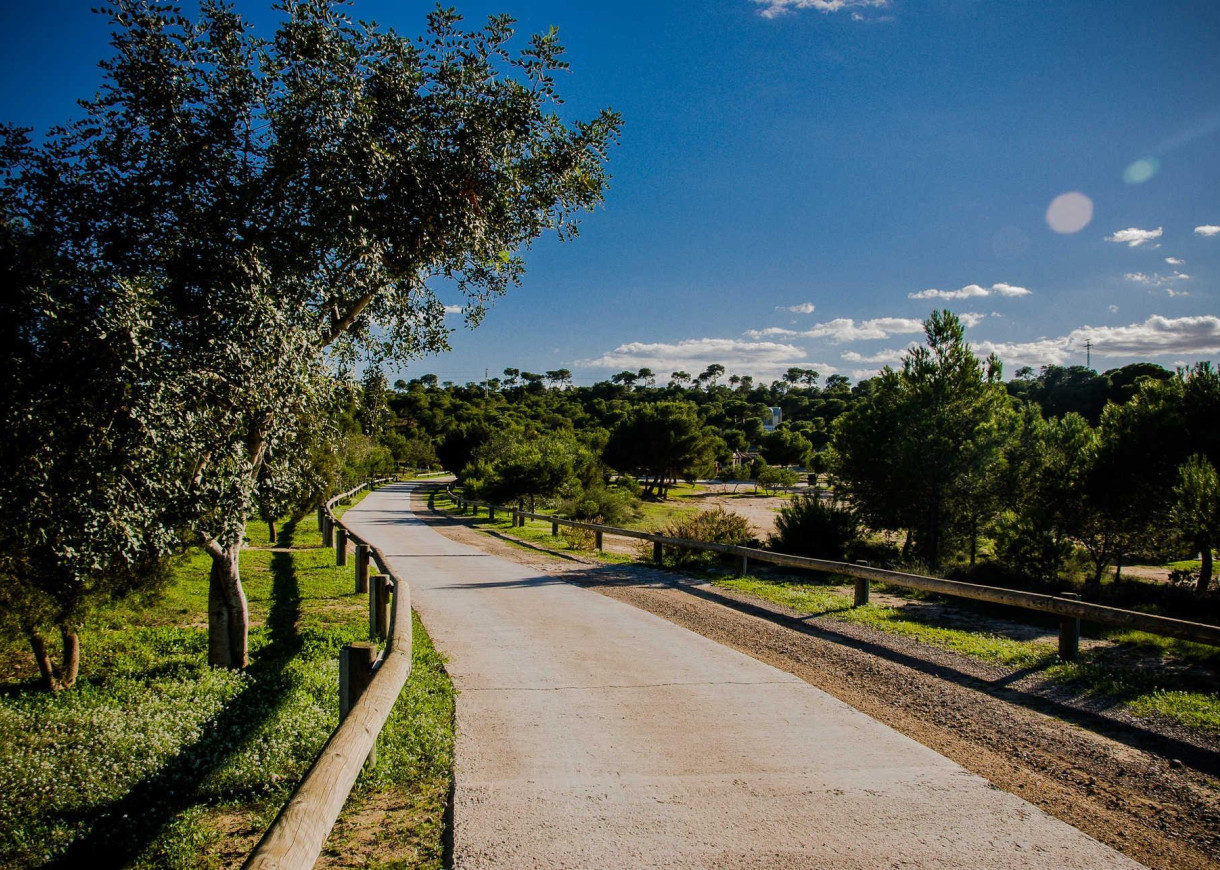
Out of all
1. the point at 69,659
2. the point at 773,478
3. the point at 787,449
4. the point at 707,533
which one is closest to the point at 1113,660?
the point at 707,533

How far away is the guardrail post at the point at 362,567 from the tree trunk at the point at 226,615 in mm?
3687

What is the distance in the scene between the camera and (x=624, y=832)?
3826 millimetres

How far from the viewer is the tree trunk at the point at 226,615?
8.22 metres

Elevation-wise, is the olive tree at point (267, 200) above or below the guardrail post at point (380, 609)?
above

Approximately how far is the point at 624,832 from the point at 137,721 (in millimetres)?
4460

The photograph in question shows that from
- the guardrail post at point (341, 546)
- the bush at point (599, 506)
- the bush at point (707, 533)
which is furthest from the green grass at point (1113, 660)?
the bush at point (599, 506)

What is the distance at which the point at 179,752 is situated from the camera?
5.07 meters

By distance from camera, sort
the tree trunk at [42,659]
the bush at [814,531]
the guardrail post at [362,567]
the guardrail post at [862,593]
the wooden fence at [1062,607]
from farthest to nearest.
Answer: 1. the bush at [814,531]
2. the guardrail post at [362,567]
3. the guardrail post at [862,593]
4. the tree trunk at [42,659]
5. the wooden fence at [1062,607]

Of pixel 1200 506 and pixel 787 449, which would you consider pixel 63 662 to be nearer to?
pixel 1200 506


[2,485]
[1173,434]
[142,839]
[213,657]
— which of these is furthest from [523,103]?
[1173,434]

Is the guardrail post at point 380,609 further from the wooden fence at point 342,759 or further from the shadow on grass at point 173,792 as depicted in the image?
the wooden fence at point 342,759

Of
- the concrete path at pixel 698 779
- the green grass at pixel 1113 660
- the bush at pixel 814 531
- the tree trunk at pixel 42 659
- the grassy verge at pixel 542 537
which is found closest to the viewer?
the concrete path at pixel 698 779

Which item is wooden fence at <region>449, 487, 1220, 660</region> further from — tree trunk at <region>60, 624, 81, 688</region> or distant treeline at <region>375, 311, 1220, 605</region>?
tree trunk at <region>60, 624, 81, 688</region>

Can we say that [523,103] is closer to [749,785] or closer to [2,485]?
[2,485]
